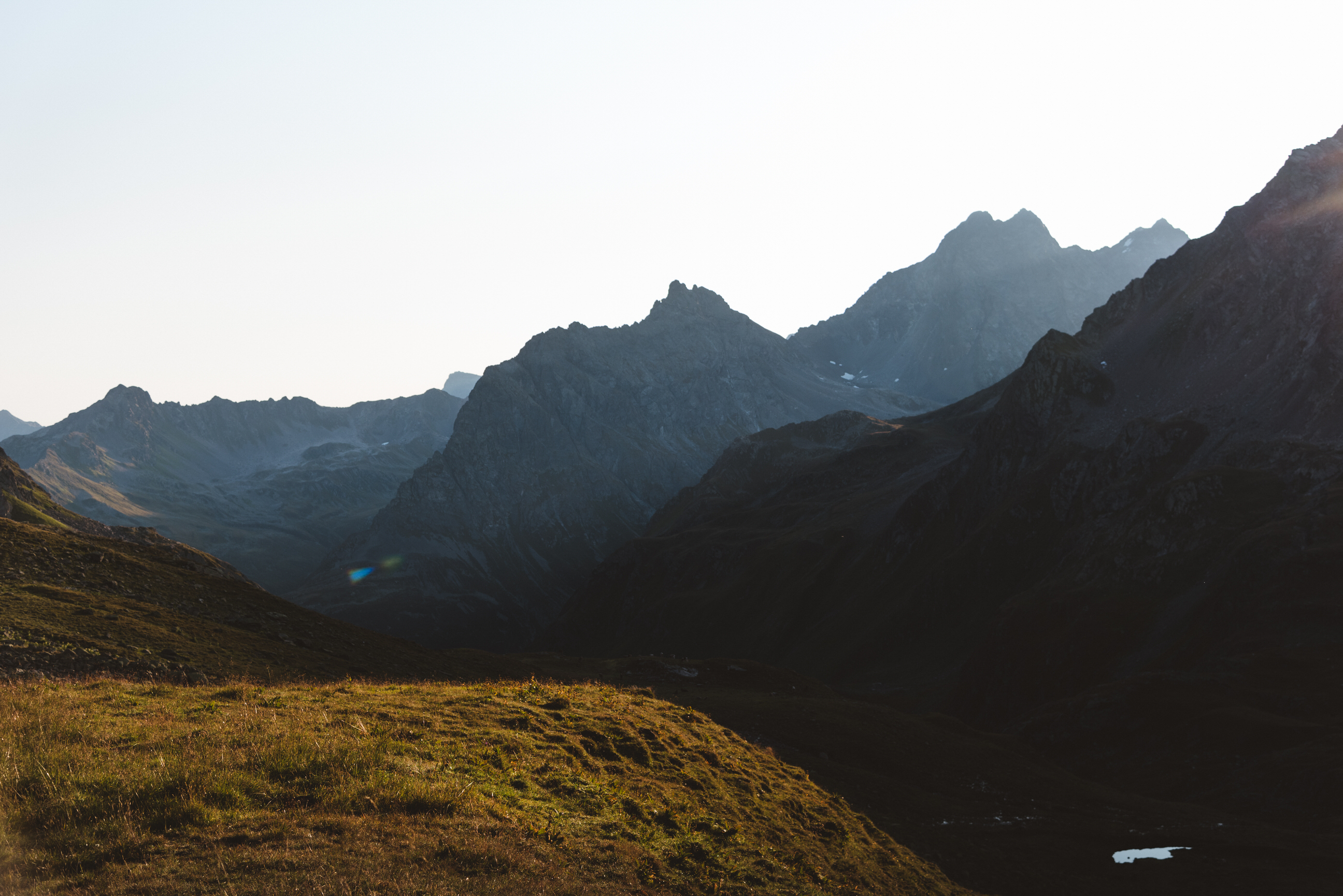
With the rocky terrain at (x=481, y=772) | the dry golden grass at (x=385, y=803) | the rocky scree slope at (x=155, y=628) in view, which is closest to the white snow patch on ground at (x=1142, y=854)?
the rocky terrain at (x=481, y=772)

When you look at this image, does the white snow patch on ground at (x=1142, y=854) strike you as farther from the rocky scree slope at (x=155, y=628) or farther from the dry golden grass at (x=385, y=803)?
the rocky scree slope at (x=155, y=628)

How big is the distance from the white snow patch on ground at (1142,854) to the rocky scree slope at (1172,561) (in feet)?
52.9

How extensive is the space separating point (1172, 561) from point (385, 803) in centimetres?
12363

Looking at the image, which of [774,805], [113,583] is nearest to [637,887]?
[774,805]

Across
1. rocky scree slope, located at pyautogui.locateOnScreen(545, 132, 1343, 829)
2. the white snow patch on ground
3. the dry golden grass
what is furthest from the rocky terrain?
rocky scree slope, located at pyautogui.locateOnScreen(545, 132, 1343, 829)

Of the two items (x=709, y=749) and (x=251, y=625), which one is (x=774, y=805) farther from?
(x=251, y=625)

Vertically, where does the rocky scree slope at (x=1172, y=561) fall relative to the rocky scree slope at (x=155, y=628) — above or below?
below

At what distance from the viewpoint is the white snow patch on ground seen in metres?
39.4

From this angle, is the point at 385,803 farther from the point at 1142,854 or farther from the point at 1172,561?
the point at 1172,561

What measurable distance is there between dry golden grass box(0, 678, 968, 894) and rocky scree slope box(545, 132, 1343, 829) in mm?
43568

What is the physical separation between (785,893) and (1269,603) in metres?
97.6

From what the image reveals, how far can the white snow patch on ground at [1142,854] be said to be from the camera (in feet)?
129

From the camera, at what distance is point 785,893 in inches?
808

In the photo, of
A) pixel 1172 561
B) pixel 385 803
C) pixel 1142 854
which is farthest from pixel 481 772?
pixel 1172 561
